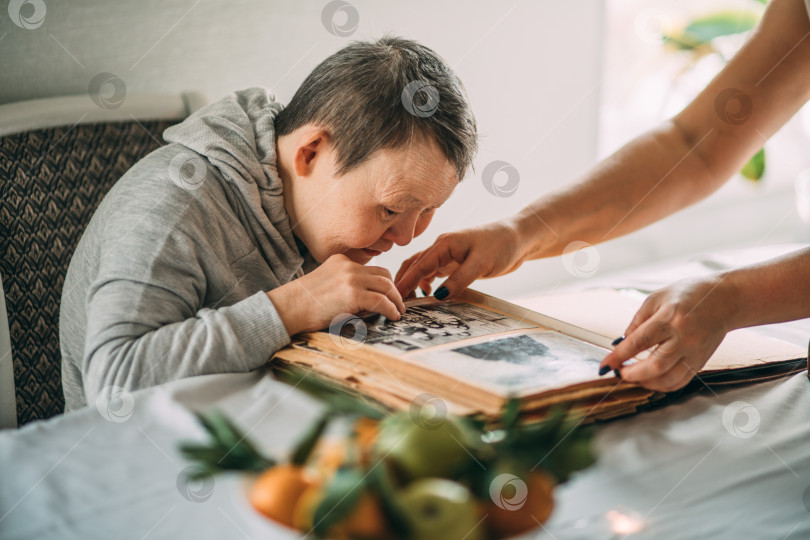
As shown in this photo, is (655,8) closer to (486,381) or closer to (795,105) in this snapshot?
(795,105)

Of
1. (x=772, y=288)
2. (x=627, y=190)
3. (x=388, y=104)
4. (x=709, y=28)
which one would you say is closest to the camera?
(x=772, y=288)

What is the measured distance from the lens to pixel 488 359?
29.6 inches

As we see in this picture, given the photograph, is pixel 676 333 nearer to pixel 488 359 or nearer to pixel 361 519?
pixel 488 359

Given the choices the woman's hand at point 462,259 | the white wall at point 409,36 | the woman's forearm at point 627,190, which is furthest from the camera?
the white wall at point 409,36

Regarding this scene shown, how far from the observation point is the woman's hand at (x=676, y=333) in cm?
73

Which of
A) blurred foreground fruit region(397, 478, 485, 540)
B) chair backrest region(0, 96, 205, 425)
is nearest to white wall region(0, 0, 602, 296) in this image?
chair backrest region(0, 96, 205, 425)

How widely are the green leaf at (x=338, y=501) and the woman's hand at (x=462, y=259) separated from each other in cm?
60

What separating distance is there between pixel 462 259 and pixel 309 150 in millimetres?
287

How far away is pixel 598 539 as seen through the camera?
0.52 metres

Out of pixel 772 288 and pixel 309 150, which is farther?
pixel 309 150

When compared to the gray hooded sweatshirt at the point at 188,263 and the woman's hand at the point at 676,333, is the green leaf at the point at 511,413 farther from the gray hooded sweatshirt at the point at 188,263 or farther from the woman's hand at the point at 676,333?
the gray hooded sweatshirt at the point at 188,263

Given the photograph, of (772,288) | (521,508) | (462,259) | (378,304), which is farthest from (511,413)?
(462,259)

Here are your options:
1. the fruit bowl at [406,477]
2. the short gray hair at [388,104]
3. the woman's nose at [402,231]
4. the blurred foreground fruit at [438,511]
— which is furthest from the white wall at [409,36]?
the blurred foreground fruit at [438,511]

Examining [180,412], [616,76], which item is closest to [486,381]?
[180,412]
